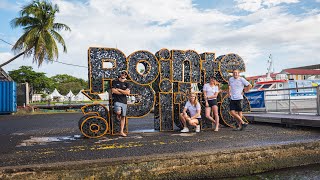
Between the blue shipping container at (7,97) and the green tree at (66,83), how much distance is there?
66.4 m

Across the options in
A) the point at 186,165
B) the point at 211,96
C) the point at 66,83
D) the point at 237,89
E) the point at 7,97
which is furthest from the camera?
the point at 66,83

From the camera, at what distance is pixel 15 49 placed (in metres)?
26.7

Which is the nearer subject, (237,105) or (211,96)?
(237,105)

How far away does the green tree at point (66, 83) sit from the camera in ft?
286

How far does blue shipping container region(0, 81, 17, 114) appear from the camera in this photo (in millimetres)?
21594

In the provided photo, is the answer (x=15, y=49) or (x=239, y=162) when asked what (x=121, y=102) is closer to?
(x=239, y=162)

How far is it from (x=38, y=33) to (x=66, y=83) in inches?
2621

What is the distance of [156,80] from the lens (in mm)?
9555

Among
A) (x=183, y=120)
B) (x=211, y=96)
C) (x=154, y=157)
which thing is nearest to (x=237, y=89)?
(x=211, y=96)

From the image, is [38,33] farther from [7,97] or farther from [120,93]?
[120,93]

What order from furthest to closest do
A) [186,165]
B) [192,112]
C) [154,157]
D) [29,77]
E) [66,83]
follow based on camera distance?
[66,83]
[29,77]
[192,112]
[186,165]
[154,157]

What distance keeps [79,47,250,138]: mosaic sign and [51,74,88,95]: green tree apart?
81.4 metres

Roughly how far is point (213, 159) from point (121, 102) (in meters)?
3.54

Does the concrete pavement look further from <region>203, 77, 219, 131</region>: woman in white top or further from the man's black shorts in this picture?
<region>203, 77, 219, 131</region>: woman in white top
